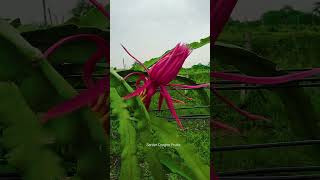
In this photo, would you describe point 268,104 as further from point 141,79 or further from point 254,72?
point 141,79

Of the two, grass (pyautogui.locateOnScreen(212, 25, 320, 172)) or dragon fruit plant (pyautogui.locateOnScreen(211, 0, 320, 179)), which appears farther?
grass (pyautogui.locateOnScreen(212, 25, 320, 172))

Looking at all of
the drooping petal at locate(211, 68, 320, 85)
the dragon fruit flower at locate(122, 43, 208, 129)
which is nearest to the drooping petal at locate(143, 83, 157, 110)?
the dragon fruit flower at locate(122, 43, 208, 129)

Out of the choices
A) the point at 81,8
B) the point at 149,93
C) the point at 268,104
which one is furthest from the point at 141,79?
the point at 268,104

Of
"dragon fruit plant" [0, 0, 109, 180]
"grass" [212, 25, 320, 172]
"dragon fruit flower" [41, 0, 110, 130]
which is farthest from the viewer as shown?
"grass" [212, 25, 320, 172]

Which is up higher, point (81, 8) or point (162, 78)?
point (81, 8)

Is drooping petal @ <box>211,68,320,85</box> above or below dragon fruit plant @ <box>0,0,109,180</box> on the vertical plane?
above

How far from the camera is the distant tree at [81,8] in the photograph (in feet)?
2.42

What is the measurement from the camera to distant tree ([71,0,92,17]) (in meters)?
0.74

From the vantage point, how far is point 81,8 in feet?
2.44

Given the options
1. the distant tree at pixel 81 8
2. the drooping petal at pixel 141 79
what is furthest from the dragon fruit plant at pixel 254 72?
the distant tree at pixel 81 8

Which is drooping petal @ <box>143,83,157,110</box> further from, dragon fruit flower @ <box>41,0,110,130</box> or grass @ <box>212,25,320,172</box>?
Result: grass @ <box>212,25,320,172</box>

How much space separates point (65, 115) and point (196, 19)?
275 mm

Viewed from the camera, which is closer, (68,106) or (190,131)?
(68,106)

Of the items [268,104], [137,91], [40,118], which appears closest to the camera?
[40,118]
